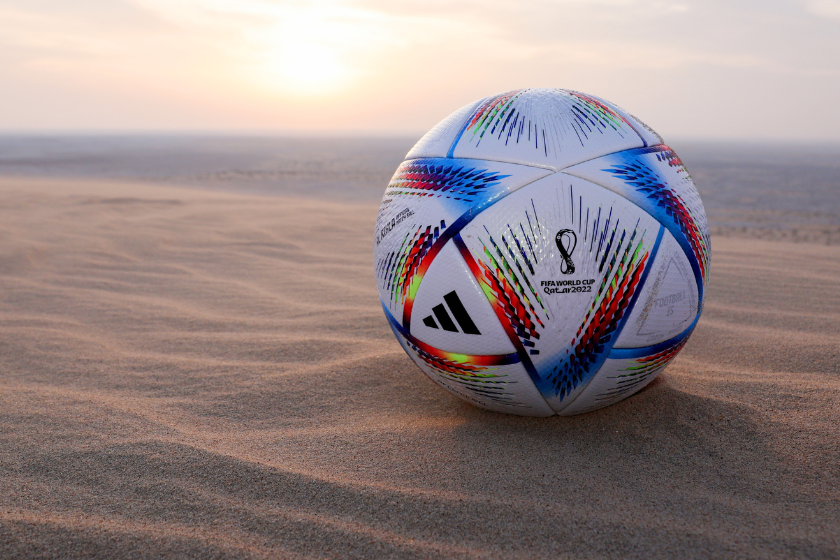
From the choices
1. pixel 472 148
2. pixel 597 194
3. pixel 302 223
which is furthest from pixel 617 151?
pixel 302 223

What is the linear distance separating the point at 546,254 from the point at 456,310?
0.47m

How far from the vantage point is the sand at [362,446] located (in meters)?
2.35

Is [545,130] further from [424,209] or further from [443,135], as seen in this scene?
[424,209]

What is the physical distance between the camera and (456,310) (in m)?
2.74

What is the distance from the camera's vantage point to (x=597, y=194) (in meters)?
2.63

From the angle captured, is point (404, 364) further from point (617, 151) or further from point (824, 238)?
point (824, 238)

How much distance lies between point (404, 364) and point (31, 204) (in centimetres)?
965

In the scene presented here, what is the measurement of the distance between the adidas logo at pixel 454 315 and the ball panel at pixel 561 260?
0.15 meters

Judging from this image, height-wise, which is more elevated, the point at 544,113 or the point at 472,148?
the point at 544,113

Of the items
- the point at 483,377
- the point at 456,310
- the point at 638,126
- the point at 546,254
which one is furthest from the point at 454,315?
the point at 638,126

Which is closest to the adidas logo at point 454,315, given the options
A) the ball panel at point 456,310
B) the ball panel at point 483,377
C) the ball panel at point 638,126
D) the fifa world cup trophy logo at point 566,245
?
the ball panel at point 456,310

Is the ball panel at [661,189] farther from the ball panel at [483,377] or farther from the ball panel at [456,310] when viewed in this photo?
the ball panel at [483,377]

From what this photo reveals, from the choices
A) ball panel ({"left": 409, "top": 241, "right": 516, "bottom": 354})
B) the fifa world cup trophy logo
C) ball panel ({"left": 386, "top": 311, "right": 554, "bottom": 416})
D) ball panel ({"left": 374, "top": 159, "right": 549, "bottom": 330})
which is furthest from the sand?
the fifa world cup trophy logo

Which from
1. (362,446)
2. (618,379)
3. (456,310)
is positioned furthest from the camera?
(362,446)
